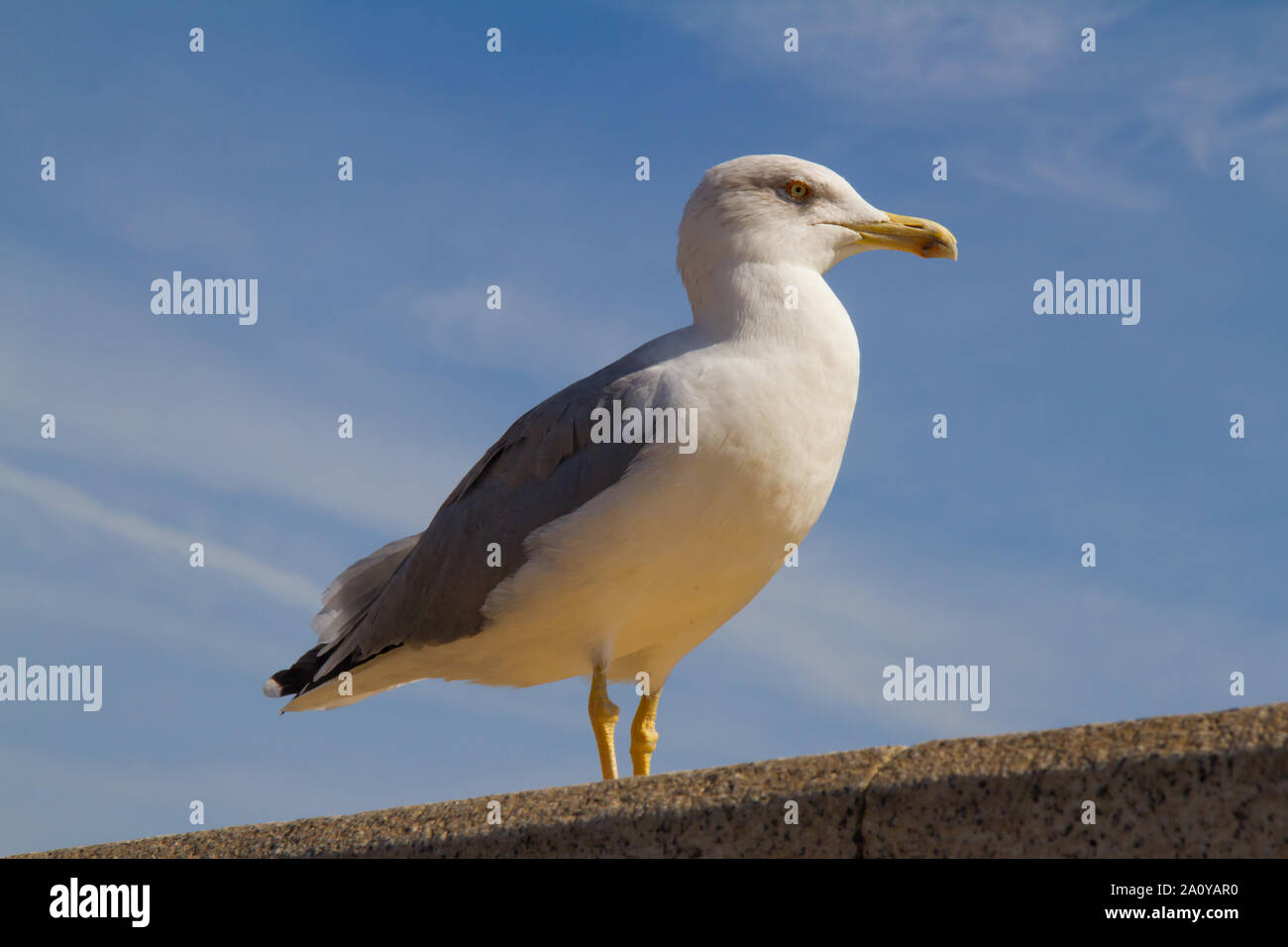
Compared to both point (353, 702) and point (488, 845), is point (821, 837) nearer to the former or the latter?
point (488, 845)

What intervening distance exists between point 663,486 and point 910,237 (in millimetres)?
2449

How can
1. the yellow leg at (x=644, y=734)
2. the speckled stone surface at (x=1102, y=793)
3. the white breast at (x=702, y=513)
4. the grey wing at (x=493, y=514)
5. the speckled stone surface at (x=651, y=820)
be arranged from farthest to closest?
the yellow leg at (x=644, y=734) < the grey wing at (x=493, y=514) < the white breast at (x=702, y=513) < the speckled stone surface at (x=651, y=820) < the speckled stone surface at (x=1102, y=793)

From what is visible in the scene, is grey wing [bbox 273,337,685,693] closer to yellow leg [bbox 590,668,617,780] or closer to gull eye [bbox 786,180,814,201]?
yellow leg [bbox 590,668,617,780]

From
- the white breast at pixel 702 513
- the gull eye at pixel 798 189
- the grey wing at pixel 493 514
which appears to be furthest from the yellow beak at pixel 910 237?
the grey wing at pixel 493 514

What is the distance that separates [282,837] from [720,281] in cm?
382

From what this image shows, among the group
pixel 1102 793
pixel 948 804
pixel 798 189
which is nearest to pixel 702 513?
pixel 798 189

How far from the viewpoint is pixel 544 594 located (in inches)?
266

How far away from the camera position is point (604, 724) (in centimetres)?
688

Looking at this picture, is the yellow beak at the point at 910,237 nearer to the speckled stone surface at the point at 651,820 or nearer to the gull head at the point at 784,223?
the gull head at the point at 784,223

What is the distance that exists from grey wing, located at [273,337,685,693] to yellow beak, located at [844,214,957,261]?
164 centimetres

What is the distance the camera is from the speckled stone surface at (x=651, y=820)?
3.79m

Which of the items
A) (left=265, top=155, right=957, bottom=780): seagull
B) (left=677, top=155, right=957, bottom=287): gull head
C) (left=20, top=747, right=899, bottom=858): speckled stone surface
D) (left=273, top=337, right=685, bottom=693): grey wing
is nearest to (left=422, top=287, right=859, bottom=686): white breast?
(left=265, top=155, right=957, bottom=780): seagull

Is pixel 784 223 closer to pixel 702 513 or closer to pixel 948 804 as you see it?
pixel 702 513

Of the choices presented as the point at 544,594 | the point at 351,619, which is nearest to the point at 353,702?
the point at 351,619
